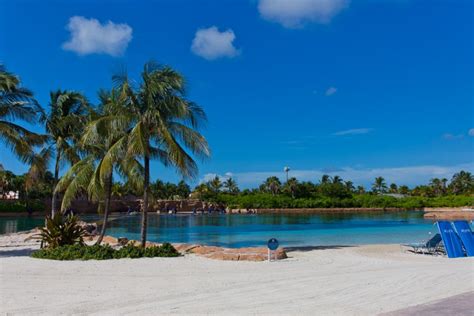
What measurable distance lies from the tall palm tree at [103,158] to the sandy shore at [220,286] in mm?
3811

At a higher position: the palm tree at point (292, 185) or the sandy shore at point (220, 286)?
the palm tree at point (292, 185)

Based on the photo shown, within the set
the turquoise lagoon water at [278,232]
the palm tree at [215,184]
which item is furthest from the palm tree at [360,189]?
the turquoise lagoon water at [278,232]

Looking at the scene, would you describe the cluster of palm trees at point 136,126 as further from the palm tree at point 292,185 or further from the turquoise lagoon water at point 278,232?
the palm tree at point 292,185

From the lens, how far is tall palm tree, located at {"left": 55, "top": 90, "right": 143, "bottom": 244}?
47.4 feet

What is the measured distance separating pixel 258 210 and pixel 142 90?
7111 centimetres

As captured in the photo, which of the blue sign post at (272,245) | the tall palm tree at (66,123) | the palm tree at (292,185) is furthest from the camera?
the palm tree at (292,185)

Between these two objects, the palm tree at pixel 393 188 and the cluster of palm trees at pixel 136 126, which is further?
the palm tree at pixel 393 188

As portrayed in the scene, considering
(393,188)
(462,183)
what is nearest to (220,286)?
(462,183)

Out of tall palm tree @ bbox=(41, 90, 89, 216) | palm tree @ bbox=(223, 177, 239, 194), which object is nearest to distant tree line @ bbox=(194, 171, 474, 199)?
palm tree @ bbox=(223, 177, 239, 194)

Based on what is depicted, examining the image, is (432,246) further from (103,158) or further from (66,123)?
(66,123)

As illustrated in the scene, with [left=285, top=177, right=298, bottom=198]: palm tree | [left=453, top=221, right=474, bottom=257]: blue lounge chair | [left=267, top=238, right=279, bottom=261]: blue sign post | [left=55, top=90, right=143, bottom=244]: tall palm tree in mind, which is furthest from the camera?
[left=285, top=177, right=298, bottom=198]: palm tree

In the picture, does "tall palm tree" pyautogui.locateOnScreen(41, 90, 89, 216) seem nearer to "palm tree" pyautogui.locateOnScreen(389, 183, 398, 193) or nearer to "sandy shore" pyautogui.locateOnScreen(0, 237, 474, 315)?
"sandy shore" pyautogui.locateOnScreen(0, 237, 474, 315)

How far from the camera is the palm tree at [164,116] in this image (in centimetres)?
1404

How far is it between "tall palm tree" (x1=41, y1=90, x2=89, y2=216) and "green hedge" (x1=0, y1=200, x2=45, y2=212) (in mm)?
48347
